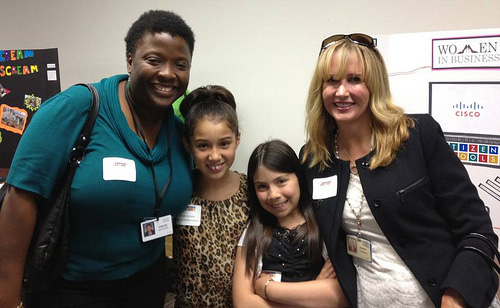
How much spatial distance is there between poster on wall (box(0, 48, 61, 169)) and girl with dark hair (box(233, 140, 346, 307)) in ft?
7.33

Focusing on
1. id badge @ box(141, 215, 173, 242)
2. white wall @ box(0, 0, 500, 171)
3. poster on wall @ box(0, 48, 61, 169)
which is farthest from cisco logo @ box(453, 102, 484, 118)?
poster on wall @ box(0, 48, 61, 169)

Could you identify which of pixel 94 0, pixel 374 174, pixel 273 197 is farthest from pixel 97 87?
pixel 94 0

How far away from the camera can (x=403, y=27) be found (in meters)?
1.98

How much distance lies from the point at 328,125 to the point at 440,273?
0.75 m

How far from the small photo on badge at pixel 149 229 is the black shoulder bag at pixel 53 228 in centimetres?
28

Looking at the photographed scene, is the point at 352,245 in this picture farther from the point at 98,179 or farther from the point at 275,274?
the point at 98,179

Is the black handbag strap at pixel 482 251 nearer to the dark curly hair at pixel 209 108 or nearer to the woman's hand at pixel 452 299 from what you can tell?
the woman's hand at pixel 452 299

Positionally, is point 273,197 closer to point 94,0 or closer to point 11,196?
point 11,196

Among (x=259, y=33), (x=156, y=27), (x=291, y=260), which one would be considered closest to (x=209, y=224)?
(x=291, y=260)

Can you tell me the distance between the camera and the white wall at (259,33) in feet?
6.45

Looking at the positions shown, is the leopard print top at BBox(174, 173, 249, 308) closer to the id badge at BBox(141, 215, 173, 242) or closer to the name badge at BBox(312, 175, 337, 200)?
the id badge at BBox(141, 215, 173, 242)

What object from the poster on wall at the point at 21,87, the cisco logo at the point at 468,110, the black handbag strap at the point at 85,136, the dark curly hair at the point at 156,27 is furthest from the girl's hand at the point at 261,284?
the poster on wall at the point at 21,87

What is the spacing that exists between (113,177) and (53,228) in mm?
278

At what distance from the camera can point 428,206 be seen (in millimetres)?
1377
